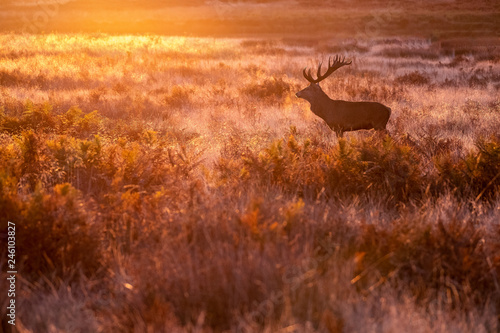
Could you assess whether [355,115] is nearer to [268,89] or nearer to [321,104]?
[321,104]

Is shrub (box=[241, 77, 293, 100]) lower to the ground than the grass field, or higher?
higher

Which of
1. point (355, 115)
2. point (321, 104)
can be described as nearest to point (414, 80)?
point (321, 104)

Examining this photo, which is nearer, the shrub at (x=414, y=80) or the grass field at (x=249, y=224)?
the grass field at (x=249, y=224)

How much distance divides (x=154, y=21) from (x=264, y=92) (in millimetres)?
42334

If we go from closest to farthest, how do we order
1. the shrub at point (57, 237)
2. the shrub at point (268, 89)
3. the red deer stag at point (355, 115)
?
the shrub at point (57, 237), the red deer stag at point (355, 115), the shrub at point (268, 89)

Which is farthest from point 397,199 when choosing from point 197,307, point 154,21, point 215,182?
point 154,21

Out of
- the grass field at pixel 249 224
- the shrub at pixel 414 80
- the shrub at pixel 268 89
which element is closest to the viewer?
the grass field at pixel 249 224

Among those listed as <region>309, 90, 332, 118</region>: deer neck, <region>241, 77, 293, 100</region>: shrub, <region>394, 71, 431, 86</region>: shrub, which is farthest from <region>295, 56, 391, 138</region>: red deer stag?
<region>394, 71, 431, 86</region>: shrub

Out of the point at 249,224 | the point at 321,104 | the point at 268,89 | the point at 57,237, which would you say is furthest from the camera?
the point at 268,89

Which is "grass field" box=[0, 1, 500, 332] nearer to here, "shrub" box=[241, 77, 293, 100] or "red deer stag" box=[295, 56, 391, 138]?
"red deer stag" box=[295, 56, 391, 138]

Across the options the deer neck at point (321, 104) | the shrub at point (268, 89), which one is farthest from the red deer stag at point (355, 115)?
the shrub at point (268, 89)

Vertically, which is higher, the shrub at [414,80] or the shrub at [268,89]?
the shrub at [414,80]

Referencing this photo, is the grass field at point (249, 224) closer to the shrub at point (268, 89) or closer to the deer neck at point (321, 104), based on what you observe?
the deer neck at point (321, 104)

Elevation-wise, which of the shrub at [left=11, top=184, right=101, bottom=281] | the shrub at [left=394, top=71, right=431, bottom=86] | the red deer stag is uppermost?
the shrub at [left=394, top=71, right=431, bottom=86]
